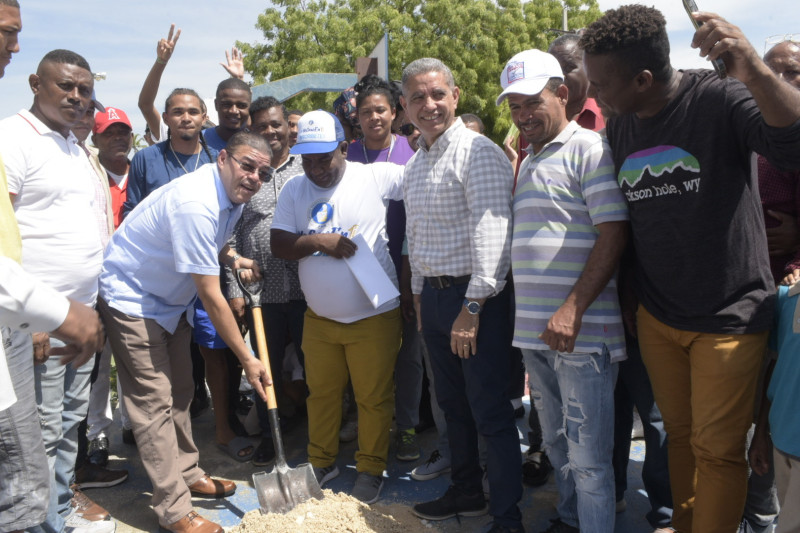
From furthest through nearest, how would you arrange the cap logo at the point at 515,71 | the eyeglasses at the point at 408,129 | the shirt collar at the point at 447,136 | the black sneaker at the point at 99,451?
the eyeglasses at the point at 408,129, the black sneaker at the point at 99,451, the shirt collar at the point at 447,136, the cap logo at the point at 515,71

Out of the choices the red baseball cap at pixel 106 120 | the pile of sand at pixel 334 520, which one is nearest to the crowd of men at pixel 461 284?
the pile of sand at pixel 334 520

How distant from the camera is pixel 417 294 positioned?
11.4 feet

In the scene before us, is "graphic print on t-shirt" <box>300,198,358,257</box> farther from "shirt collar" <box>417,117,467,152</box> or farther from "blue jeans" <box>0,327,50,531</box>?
"blue jeans" <box>0,327,50,531</box>

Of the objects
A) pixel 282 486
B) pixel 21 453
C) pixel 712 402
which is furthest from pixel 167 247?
pixel 712 402

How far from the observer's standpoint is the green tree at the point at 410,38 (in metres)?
18.2

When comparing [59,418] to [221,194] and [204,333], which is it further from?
[221,194]

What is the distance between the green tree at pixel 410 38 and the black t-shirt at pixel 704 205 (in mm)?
15583

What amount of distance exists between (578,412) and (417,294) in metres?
1.13

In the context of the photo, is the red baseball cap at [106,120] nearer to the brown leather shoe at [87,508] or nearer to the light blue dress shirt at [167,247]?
the light blue dress shirt at [167,247]

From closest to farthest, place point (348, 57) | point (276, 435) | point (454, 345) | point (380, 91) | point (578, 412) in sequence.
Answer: point (578, 412)
point (454, 345)
point (276, 435)
point (380, 91)
point (348, 57)

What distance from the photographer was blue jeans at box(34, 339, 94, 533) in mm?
3113

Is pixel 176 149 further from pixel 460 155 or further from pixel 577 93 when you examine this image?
pixel 577 93

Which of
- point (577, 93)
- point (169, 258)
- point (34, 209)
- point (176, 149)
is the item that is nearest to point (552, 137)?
point (577, 93)

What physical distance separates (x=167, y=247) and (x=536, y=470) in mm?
→ 2571
